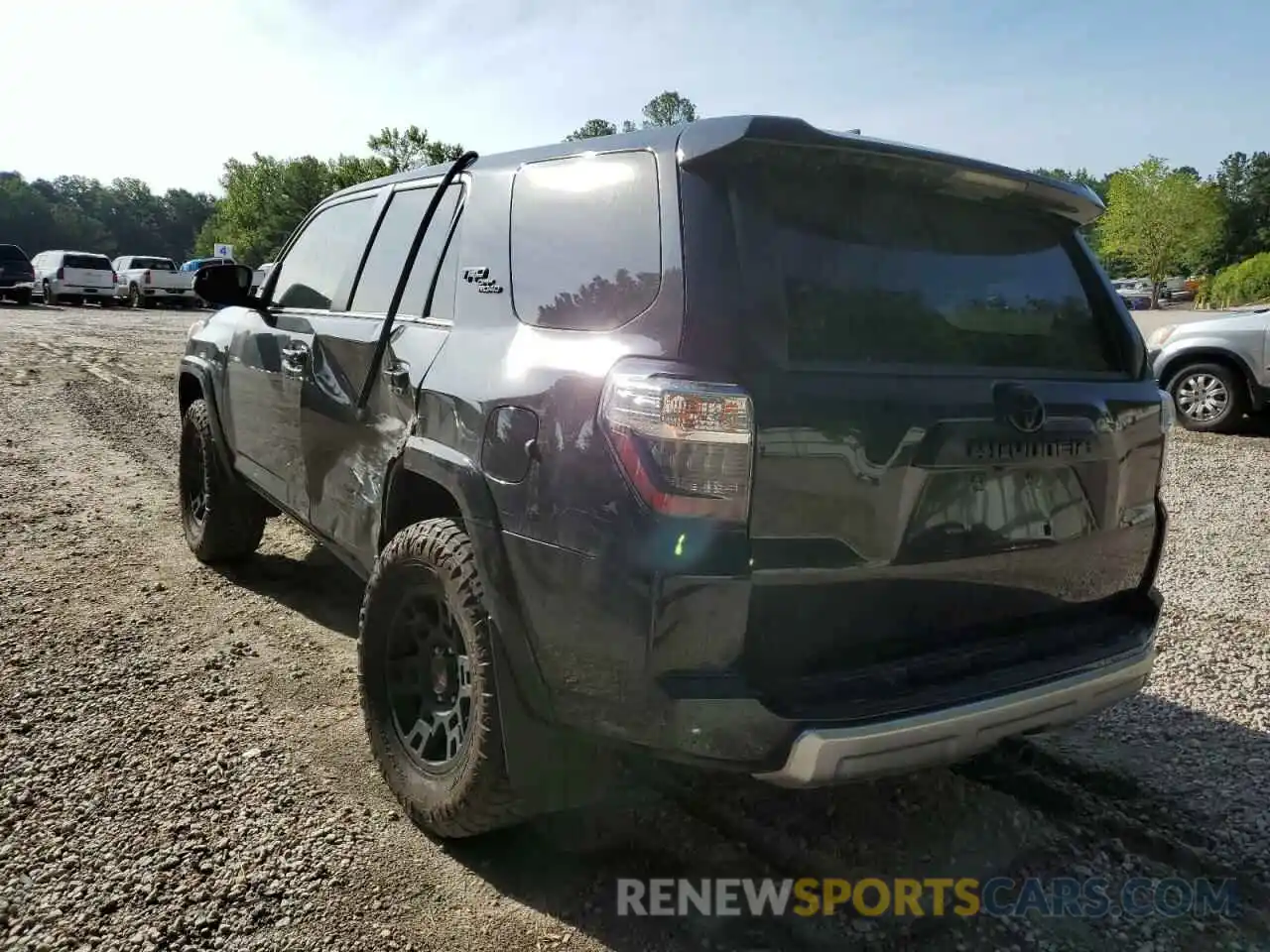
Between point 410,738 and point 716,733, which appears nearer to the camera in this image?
point 716,733

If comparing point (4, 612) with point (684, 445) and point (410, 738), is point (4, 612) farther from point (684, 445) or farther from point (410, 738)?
point (684, 445)

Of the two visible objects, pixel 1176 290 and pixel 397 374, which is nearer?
pixel 397 374

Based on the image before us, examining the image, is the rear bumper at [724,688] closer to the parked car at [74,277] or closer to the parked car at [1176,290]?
the parked car at [74,277]

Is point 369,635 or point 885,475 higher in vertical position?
point 885,475

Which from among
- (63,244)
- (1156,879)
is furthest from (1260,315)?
(63,244)

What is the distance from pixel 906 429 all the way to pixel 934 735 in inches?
25.6

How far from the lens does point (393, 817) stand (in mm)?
2725

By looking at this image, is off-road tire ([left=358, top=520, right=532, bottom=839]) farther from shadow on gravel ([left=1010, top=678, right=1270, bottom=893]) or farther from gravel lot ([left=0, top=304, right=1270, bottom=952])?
shadow on gravel ([left=1010, top=678, right=1270, bottom=893])

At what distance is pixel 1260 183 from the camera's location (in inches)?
3499

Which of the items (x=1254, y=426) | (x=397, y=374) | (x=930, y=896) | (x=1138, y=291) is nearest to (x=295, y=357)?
(x=397, y=374)

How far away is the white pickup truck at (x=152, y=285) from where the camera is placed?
30578 mm

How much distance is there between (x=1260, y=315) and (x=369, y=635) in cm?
940

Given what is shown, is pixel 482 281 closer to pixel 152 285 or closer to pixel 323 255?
pixel 323 255

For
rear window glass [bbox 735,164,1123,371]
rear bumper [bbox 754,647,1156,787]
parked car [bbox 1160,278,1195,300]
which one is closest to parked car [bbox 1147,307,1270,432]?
rear window glass [bbox 735,164,1123,371]
